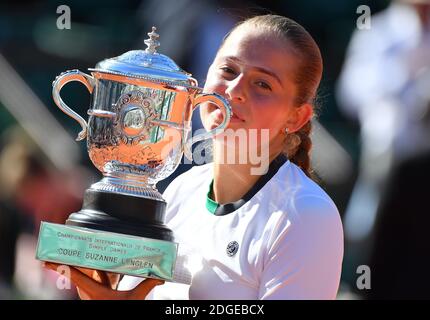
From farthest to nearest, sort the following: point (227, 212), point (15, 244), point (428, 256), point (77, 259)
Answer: point (15, 244)
point (428, 256)
point (227, 212)
point (77, 259)

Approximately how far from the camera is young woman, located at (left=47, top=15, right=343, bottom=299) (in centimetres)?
214

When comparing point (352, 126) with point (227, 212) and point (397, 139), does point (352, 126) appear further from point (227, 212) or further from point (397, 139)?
point (227, 212)

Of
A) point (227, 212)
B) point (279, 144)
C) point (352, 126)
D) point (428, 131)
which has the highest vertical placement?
point (352, 126)

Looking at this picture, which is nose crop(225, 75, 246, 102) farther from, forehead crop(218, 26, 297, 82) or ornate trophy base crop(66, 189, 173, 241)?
ornate trophy base crop(66, 189, 173, 241)

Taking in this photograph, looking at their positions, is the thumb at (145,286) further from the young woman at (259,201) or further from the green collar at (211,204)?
the green collar at (211,204)

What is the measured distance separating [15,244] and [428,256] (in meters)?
1.90

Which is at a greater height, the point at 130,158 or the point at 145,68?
the point at 145,68

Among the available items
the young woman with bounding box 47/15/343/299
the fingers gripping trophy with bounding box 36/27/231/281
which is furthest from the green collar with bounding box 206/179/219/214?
the fingers gripping trophy with bounding box 36/27/231/281

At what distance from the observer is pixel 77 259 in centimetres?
211

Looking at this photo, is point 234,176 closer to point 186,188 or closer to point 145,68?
point 186,188

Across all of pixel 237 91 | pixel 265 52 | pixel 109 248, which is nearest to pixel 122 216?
pixel 109 248

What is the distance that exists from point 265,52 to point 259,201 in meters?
0.31

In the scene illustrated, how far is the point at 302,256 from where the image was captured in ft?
7.02
